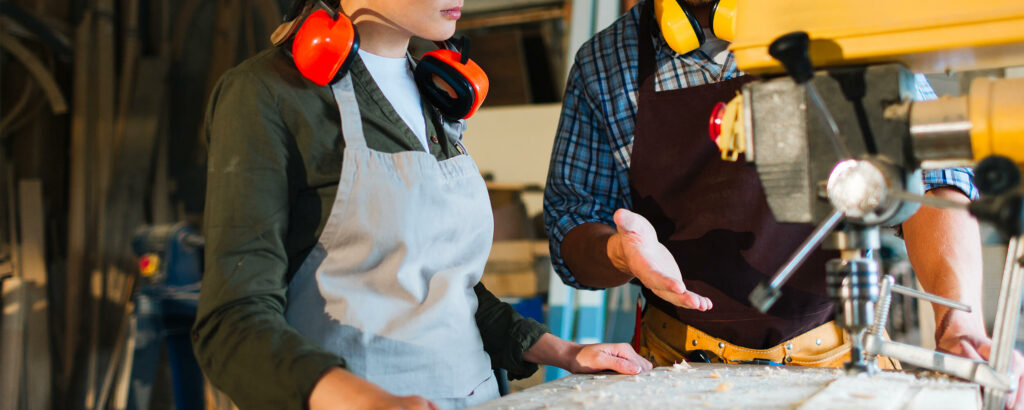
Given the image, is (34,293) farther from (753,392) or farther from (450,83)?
(753,392)

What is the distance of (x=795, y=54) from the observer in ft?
2.28

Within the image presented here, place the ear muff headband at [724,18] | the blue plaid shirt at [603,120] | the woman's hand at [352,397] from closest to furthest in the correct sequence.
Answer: the woman's hand at [352,397]
the ear muff headband at [724,18]
the blue plaid shirt at [603,120]

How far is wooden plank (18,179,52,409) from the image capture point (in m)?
2.77

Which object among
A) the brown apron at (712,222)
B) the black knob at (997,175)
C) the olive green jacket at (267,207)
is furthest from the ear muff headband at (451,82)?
the black knob at (997,175)

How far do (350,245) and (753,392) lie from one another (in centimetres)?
56

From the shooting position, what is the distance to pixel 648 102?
59.2 inches

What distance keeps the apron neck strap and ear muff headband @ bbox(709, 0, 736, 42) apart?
0.29m

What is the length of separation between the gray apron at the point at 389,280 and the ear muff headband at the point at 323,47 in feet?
0.14

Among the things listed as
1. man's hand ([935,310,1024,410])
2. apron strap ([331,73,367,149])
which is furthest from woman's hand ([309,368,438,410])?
man's hand ([935,310,1024,410])

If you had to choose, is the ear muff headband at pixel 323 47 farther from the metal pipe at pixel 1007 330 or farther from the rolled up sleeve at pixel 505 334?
the metal pipe at pixel 1007 330

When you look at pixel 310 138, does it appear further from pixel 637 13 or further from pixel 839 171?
pixel 637 13

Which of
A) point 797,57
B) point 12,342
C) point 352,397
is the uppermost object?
point 797,57

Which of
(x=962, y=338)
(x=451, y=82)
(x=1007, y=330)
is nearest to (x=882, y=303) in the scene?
(x=1007, y=330)

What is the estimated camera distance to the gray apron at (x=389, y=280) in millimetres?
976
